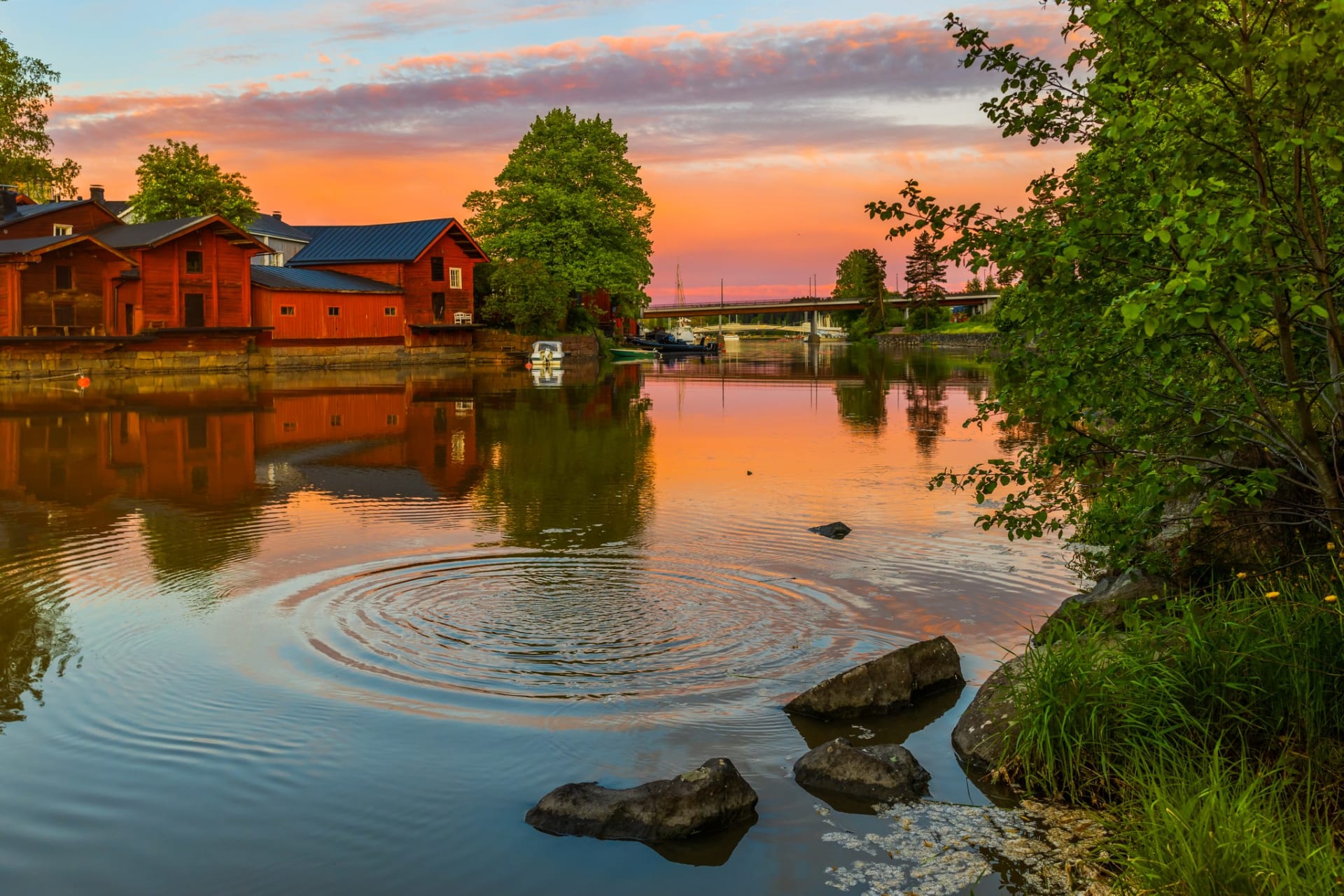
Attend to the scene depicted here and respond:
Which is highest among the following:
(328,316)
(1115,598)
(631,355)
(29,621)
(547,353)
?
(328,316)

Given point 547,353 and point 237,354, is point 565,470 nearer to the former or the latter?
point 237,354

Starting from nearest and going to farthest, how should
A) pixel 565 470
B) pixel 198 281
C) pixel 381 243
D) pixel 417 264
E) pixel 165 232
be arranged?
pixel 565 470
pixel 165 232
pixel 198 281
pixel 417 264
pixel 381 243

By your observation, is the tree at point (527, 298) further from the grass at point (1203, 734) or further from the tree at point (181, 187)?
the grass at point (1203, 734)

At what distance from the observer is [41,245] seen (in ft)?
180

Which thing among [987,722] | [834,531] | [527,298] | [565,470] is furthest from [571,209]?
[987,722]

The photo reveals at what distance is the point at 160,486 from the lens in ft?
70.2

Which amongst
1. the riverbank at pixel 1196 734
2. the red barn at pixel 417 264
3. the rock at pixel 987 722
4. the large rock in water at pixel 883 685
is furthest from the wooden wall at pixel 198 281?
the riverbank at pixel 1196 734

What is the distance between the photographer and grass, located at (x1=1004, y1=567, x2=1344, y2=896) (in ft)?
19.8

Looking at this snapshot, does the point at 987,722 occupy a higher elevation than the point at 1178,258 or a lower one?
lower

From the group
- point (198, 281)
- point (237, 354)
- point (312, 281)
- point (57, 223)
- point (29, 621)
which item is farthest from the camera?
point (312, 281)

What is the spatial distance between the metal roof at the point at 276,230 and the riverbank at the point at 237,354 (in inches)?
803

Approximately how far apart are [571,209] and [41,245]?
3652 centimetres

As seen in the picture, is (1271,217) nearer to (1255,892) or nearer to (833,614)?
(1255,892)

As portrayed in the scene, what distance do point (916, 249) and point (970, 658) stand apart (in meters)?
139
